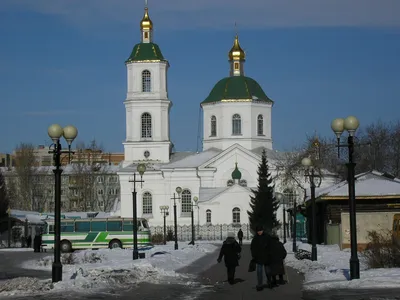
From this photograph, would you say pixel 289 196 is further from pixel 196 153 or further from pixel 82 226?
pixel 82 226

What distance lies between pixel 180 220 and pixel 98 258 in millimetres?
47543

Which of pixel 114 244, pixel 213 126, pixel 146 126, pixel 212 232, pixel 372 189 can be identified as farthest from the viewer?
pixel 213 126

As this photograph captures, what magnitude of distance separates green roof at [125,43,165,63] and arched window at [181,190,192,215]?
12957 millimetres

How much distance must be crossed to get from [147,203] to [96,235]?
106 feet

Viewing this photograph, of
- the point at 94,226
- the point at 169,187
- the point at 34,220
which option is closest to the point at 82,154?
the point at 169,187

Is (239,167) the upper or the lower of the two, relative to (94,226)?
upper

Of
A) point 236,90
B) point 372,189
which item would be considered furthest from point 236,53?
point 372,189

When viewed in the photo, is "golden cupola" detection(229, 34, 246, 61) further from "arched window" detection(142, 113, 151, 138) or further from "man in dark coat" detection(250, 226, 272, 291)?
"man in dark coat" detection(250, 226, 272, 291)

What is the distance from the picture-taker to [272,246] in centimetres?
2142

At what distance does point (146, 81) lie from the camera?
3280 inches

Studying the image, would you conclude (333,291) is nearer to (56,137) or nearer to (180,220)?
(56,137)

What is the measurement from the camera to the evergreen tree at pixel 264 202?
75562 millimetres

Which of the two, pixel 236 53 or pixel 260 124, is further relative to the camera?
pixel 236 53

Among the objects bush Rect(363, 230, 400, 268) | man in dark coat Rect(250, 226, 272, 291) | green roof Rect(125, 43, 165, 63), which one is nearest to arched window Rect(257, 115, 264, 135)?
green roof Rect(125, 43, 165, 63)
